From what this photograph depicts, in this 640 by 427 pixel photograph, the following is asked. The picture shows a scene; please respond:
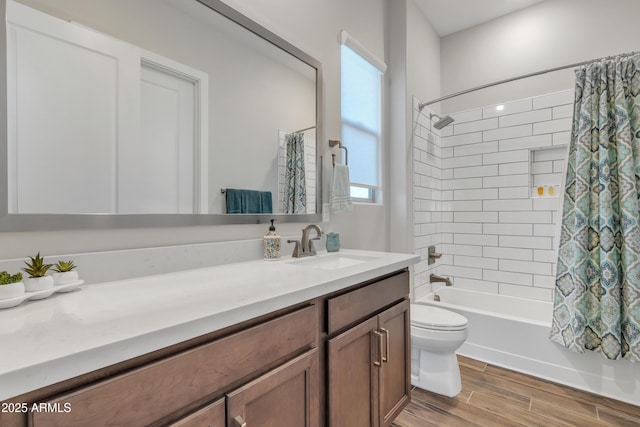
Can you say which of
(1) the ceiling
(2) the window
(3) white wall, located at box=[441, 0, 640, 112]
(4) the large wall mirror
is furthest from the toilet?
(1) the ceiling

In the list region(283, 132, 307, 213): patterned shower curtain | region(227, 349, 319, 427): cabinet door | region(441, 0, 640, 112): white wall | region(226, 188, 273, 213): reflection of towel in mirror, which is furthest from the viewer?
region(441, 0, 640, 112): white wall

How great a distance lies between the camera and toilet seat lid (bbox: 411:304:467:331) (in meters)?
1.88

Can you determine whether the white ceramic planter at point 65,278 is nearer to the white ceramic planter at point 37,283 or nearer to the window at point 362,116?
the white ceramic planter at point 37,283

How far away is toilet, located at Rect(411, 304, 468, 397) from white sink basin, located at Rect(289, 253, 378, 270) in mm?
651

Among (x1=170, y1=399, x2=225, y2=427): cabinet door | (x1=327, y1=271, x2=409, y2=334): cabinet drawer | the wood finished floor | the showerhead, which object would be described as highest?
the showerhead

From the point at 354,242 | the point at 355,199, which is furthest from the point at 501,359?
the point at 355,199

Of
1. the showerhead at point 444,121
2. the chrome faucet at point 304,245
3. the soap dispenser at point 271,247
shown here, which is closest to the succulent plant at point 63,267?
the soap dispenser at point 271,247

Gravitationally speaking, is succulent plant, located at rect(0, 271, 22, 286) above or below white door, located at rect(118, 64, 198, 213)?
below

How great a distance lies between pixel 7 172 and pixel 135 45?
22.5 inches

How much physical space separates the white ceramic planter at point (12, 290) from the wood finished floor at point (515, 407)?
1.77m

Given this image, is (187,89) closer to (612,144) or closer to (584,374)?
(612,144)

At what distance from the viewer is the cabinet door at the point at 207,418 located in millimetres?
626

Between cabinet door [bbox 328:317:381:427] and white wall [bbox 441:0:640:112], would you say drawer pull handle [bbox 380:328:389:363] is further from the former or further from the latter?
white wall [bbox 441:0:640:112]

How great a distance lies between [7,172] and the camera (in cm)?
85
